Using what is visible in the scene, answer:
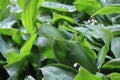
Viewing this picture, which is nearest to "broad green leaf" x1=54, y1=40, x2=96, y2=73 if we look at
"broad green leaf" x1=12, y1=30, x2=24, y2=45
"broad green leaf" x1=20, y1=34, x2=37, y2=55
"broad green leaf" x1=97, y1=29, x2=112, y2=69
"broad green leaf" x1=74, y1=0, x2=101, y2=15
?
"broad green leaf" x1=97, y1=29, x2=112, y2=69

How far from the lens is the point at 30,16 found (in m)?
1.36

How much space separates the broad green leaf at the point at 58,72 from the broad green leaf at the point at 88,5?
45cm

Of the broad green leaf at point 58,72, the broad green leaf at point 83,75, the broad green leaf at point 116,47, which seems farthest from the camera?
the broad green leaf at point 116,47

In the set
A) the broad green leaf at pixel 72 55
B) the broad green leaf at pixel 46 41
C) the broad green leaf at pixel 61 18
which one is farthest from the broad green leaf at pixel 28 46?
the broad green leaf at pixel 61 18

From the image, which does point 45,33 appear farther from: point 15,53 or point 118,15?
point 118,15

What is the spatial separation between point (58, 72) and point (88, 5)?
1.66ft

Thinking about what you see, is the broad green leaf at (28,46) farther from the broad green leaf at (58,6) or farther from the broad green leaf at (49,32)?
the broad green leaf at (58,6)

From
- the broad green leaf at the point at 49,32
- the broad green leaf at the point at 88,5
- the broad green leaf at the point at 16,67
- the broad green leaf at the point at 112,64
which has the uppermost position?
the broad green leaf at the point at 88,5

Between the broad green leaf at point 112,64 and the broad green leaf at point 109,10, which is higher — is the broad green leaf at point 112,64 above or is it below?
below

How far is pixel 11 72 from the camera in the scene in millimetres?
1206

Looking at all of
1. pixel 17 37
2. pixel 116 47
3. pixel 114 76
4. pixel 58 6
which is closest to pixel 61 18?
pixel 58 6

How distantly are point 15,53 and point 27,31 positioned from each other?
0.60 feet

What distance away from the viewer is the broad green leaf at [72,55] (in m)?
1.15

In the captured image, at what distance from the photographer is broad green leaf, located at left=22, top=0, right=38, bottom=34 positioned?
1336mm
